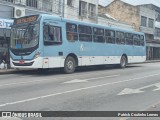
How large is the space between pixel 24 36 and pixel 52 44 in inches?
60.3

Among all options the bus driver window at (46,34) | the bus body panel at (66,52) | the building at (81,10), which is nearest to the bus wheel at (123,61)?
the bus body panel at (66,52)

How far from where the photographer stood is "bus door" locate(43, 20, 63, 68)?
59.9 feet

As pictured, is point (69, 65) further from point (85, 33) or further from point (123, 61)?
point (123, 61)

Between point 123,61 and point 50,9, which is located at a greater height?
point 50,9

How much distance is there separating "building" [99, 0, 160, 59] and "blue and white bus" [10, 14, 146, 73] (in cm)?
3164

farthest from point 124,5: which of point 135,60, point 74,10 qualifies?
point 135,60

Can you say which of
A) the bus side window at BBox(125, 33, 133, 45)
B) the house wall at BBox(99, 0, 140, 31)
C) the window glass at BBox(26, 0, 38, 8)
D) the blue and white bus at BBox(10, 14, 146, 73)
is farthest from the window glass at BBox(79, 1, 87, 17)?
the house wall at BBox(99, 0, 140, 31)

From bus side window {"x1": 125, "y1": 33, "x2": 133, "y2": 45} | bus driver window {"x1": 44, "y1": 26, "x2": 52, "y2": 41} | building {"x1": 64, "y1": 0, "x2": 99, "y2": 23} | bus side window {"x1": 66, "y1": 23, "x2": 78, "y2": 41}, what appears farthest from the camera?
building {"x1": 64, "y1": 0, "x2": 99, "y2": 23}

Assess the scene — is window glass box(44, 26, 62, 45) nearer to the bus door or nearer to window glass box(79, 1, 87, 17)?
the bus door

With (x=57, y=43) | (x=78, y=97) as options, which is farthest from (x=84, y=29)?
(x=78, y=97)

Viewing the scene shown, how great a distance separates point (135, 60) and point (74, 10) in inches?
343

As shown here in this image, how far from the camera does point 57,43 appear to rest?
62.4 feet

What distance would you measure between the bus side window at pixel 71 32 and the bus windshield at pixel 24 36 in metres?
2.36

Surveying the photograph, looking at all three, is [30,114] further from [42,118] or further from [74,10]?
[74,10]
